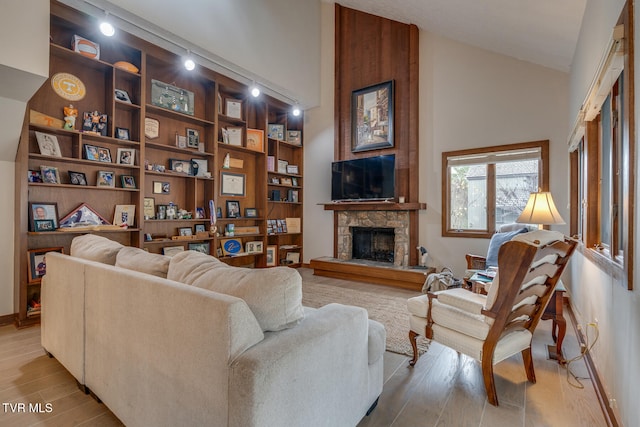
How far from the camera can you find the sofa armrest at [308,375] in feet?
3.12

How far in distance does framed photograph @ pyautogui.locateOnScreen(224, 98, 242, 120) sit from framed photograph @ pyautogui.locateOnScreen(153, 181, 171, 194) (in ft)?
4.84

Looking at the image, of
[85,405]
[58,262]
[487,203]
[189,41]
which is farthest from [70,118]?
[487,203]

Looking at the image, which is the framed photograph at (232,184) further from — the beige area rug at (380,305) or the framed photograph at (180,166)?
the beige area rug at (380,305)

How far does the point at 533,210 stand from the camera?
107 inches

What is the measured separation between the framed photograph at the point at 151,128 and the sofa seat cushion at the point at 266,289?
134 inches

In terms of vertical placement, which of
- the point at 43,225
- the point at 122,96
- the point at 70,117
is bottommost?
the point at 43,225

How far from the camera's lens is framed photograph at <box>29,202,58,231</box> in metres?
3.04

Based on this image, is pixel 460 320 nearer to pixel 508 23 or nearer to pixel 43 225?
pixel 508 23

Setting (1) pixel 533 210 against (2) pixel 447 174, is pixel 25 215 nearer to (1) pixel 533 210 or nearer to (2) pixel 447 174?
(1) pixel 533 210

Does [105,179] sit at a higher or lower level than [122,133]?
lower

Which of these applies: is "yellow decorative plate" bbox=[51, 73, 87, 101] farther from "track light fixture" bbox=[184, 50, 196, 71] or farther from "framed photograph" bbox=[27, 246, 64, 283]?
"framed photograph" bbox=[27, 246, 64, 283]

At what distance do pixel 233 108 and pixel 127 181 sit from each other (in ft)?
6.65

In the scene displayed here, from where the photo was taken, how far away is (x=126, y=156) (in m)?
3.71

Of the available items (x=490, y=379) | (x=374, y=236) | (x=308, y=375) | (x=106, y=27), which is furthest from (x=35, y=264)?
(x=374, y=236)
